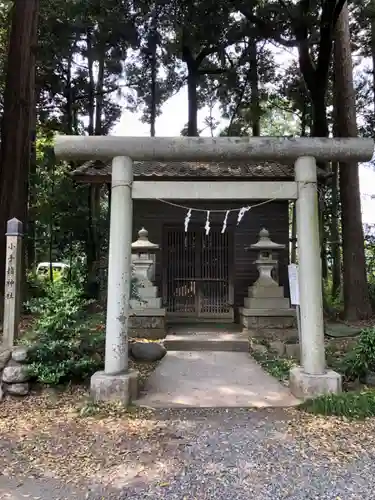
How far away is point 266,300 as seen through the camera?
8734 millimetres

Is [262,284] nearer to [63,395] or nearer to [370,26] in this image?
[63,395]

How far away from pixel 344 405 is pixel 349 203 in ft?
23.2

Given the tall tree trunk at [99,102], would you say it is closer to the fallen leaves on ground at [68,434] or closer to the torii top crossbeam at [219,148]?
the torii top crossbeam at [219,148]

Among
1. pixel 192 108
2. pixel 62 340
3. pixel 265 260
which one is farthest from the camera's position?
pixel 192 108

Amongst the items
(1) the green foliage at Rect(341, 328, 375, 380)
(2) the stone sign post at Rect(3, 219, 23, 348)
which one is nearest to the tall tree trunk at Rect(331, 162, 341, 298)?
(1) the green foliage at Rect(341, 328, 375, 380)

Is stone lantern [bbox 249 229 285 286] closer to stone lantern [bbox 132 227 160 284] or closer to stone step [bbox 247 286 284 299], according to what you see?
stone step [bbox 247 286 284 299]

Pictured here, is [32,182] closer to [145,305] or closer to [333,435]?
[145,305]

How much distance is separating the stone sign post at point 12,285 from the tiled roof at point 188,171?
10.7ft

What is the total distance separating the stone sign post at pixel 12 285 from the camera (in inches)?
220

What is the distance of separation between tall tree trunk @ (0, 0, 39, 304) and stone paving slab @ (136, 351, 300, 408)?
13.9 feet

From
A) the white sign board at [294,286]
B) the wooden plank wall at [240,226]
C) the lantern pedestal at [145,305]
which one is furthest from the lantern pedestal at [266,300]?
the white sign board at [294,286]

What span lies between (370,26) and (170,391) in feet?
43.8

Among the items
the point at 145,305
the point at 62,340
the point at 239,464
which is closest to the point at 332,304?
the point at 145,305

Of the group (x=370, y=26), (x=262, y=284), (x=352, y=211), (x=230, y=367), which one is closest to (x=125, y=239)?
(x=230, y=367)
